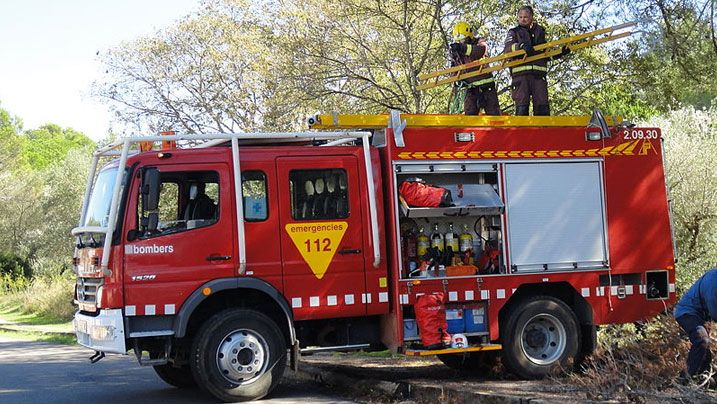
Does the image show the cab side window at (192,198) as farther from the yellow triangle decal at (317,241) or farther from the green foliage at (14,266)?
the green foliage at (14,266)

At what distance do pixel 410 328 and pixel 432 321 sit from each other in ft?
0.96

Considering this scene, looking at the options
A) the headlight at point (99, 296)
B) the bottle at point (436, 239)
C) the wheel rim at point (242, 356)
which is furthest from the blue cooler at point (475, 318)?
the headlight at point (99, 296)

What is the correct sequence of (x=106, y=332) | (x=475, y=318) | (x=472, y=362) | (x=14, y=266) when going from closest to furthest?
1. (x=106, y=332)
2. (x=475, y=318)
3. (x=472, y=362)
4. (x=14, y=266)

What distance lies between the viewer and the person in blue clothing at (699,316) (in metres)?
8.02

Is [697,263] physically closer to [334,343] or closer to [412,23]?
[334,343]

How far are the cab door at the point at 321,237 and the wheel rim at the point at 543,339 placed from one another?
201cm

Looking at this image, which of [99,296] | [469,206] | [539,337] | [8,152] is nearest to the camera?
[99,296]

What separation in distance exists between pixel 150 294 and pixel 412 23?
36.0 feet

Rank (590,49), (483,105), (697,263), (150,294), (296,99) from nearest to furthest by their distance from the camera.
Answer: (150,294)
(483,105)
(697,263)
(590,49)
(296,99)

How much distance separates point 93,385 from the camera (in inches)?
460

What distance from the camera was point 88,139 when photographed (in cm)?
12056

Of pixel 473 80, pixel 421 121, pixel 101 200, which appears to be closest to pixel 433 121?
pixel 421 121

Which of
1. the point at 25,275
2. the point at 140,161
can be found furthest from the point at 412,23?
the point at 25,275

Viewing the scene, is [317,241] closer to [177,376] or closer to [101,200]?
[101,200]
